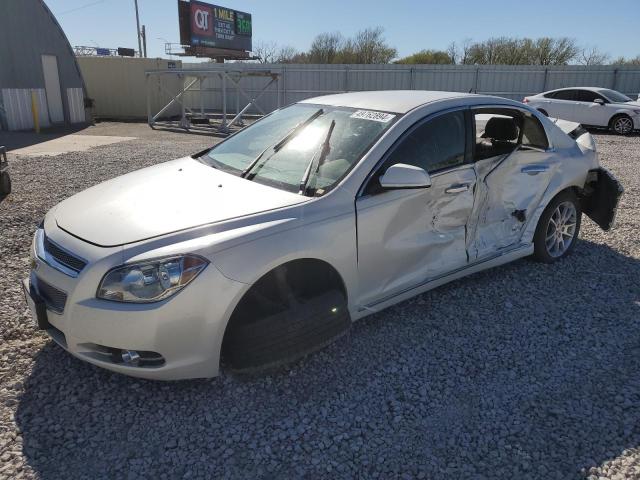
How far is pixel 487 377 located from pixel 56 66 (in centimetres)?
2051

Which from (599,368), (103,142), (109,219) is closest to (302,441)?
(109,219)

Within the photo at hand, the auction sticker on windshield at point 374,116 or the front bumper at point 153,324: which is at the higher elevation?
the auction sticker on windshield at point 374,116

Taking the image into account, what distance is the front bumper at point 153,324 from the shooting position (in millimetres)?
2477

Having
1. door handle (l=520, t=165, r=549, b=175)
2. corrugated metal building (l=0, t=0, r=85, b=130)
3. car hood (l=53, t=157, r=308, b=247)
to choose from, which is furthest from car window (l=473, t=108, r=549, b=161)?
corrugated metal building (l=0, t=0, r=85, b=130)

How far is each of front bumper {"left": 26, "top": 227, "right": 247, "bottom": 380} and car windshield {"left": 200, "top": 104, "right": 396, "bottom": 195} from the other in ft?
3.03

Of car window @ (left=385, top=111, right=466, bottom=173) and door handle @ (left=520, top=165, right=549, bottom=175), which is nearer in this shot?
car window @ (left=385, top=111, right=466, bottom=173)

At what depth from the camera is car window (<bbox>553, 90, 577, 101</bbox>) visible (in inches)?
666

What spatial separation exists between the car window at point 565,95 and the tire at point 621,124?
1.48 m

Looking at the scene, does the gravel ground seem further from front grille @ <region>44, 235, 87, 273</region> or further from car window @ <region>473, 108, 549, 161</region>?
car window @ <region>473, 108, 549, 161</region>

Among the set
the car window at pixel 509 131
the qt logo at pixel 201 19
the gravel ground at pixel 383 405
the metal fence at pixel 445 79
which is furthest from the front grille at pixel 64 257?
the qt logo at pixel 201 19

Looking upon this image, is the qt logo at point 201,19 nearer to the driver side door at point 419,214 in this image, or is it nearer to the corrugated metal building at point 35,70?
the corrugated metal building at point 35,70

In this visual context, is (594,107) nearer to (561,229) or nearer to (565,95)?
(565,95)

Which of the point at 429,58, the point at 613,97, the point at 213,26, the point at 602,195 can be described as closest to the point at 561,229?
the point at 602,195

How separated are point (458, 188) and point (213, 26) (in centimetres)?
3259
